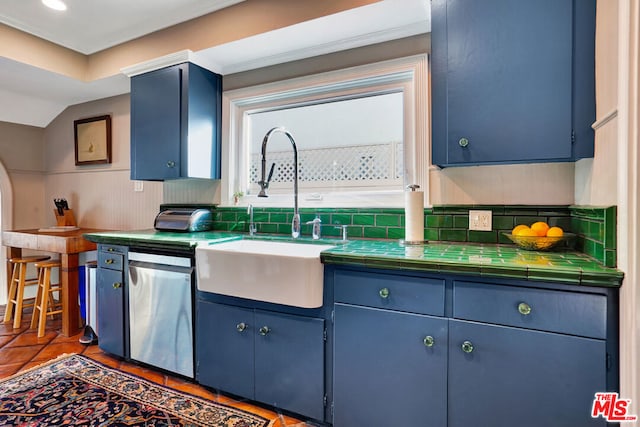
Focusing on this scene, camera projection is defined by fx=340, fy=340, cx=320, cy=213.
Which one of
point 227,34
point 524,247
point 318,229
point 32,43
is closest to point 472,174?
point 524,247

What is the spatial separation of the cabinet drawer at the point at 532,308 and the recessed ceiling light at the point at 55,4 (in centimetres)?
293

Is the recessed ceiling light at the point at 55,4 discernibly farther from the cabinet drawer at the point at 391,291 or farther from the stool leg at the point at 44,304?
the cabinet drawer at the point at 391,291

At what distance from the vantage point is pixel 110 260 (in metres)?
2.31

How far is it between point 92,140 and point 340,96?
8.95 ft

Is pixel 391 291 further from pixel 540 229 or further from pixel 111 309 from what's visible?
pixel 111 309

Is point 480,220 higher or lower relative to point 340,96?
lower

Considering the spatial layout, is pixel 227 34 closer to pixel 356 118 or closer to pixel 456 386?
pixel 356 118

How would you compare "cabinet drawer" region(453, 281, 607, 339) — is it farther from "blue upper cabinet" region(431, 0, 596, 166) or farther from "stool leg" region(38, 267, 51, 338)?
"stool leg" region(38, 267, 51, 338)

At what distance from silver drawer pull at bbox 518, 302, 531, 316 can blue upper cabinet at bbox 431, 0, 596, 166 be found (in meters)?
0.63

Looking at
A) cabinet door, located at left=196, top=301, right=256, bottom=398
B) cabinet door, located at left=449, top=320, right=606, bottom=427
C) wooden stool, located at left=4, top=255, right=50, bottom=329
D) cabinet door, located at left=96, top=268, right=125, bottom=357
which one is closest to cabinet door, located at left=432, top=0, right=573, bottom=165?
cabinet door, located at left=449, top=320, right=606, bottom=427

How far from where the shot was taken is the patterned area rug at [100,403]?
5.55ft

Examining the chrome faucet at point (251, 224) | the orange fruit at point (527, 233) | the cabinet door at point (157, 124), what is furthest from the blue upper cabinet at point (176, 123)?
the orange fruit at point (527, 233)

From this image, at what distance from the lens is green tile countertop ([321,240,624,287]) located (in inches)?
44.0

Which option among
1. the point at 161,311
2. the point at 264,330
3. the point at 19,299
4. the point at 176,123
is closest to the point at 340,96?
the point at 176,123
